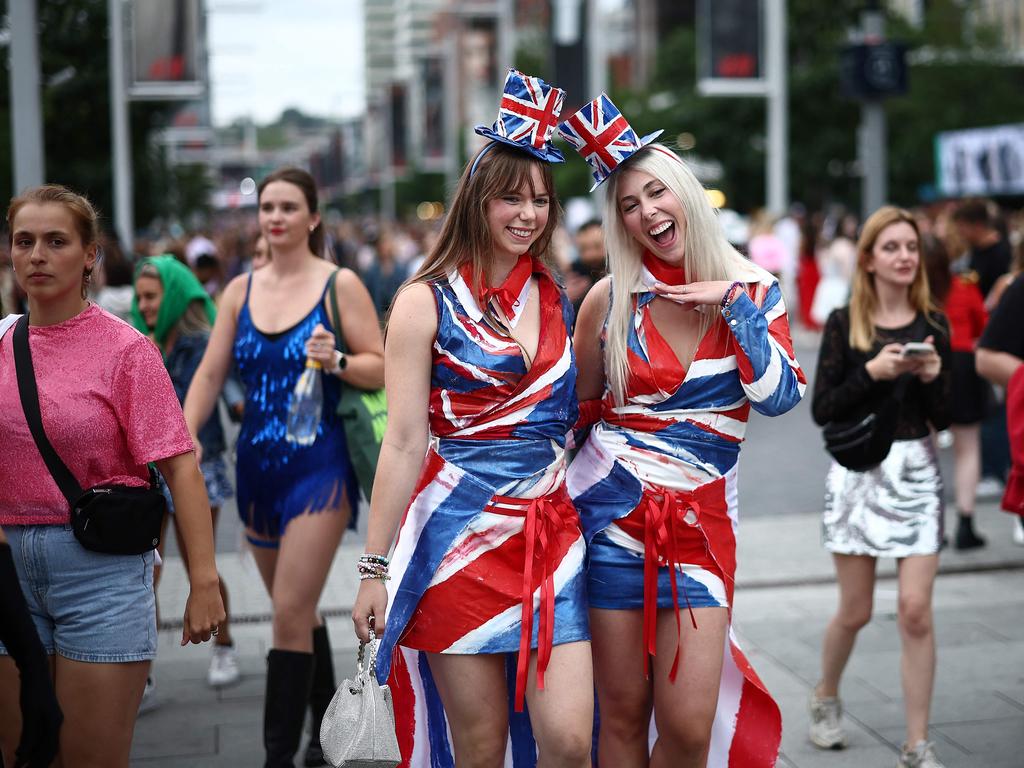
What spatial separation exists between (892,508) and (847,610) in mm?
411

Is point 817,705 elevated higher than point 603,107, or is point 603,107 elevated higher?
point 603,107

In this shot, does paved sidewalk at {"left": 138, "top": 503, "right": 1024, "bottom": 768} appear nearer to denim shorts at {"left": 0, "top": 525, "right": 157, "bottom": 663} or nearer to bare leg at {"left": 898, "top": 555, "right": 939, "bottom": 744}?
bare leg at {"left": 898, "top": 555, "right": 939, "bottom": 744}

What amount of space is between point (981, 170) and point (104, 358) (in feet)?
89.1

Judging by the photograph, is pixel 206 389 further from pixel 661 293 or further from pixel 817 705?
pixel 817 705

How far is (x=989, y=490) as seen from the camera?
9.62 m

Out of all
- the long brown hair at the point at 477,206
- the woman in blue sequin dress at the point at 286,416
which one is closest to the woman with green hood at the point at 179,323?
the woman in blue sequin dress at the point at 286,416

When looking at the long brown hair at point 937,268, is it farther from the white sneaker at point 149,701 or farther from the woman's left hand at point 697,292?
the white sneaker at point 149,701

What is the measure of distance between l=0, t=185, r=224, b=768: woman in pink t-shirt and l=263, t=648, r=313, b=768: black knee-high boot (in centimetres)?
117

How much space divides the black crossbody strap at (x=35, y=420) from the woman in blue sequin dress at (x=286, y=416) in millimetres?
1272

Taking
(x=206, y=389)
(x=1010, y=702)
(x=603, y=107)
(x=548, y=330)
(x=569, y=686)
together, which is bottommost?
(x=1010, y=702)

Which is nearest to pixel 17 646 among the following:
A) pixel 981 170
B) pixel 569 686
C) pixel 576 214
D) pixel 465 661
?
pixel 465 661

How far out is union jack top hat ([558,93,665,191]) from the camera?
11.9ft

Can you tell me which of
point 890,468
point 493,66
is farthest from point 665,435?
point 493,66

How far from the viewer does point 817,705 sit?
5141 millimetres
